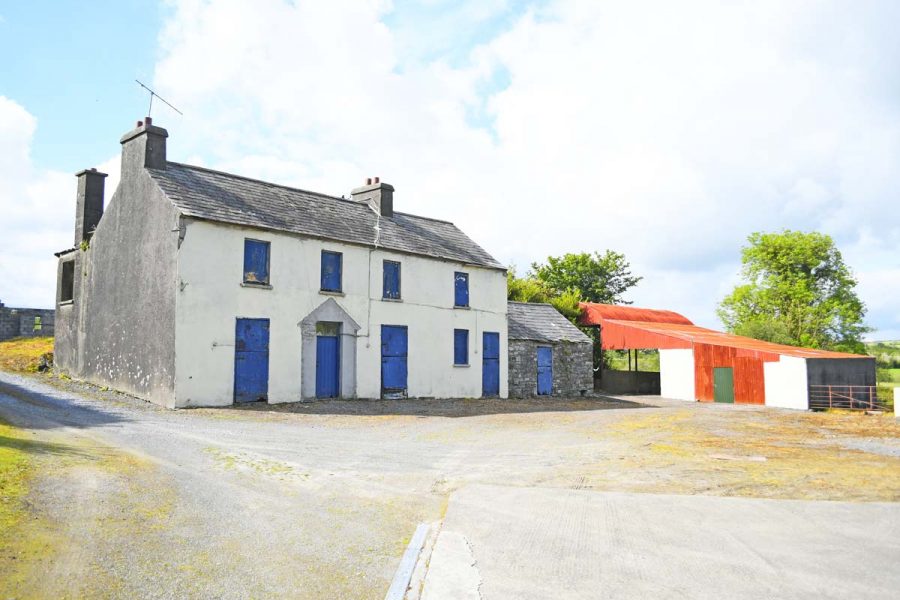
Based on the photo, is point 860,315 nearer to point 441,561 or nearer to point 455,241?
point 455,241

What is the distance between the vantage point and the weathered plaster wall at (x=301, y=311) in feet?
61.0

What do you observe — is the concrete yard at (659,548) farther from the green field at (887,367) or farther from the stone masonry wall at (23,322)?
the green field at (887,367)

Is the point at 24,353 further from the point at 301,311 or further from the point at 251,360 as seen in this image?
the point at 301,311

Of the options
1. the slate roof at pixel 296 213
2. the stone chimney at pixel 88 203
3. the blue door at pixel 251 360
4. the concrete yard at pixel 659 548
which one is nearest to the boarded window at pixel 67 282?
the stone chimney at pixel 88 203

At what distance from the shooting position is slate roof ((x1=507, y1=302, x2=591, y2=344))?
1195 inches

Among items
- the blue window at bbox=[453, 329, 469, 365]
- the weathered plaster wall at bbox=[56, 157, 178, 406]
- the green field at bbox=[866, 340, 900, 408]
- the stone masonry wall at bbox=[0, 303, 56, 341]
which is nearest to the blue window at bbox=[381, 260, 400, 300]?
the blue window at bbox=[453, 329, 469, 365]

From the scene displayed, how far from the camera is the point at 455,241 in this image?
28750 millimetres

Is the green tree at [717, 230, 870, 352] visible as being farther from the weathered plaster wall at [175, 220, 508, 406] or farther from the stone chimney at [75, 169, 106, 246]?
the stone chimney at [75, 169, 106, 246]

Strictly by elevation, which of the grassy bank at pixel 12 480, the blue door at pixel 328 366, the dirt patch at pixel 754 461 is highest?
the blue door at pixel 328 366

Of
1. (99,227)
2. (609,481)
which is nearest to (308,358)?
(99,227)

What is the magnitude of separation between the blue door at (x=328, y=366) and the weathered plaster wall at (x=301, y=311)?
1.23 ft

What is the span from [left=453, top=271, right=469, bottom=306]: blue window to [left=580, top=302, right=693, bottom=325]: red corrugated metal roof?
586 inches

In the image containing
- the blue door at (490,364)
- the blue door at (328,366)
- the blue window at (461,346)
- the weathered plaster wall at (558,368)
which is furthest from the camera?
the weathered plaster wall at (558,368)

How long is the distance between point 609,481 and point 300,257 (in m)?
14.6
